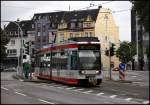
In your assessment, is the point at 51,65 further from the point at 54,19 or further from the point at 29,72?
the point at 54,19

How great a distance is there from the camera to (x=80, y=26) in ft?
419

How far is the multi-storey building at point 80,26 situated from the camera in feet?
413

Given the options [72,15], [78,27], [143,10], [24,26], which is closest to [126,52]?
[78,27]

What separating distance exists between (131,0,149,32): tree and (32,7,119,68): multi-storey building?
93147 millimetres

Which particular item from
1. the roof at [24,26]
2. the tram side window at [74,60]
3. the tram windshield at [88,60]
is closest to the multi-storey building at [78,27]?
the roof at [24,26]

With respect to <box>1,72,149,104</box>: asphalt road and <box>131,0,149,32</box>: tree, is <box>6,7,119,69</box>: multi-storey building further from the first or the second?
<box>131,0,149,32</box>: tree

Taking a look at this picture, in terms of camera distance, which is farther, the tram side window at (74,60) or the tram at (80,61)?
the tram side window at (74,60)

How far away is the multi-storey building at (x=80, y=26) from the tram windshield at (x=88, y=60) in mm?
88045

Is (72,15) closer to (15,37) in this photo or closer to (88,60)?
(15,37)

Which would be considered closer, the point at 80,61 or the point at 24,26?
the point at 80,61

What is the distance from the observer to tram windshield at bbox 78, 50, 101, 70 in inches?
1340

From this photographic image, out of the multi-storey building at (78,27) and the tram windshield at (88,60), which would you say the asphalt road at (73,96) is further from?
the multi-storey building at (78,27)

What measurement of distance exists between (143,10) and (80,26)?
99.6 meters

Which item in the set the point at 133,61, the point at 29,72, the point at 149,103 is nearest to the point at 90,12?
the point at 133,61
